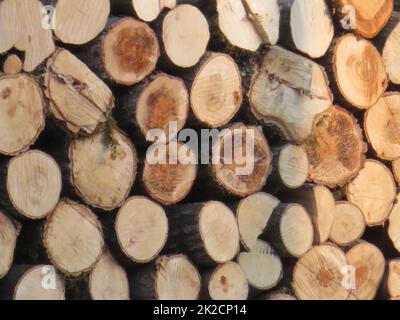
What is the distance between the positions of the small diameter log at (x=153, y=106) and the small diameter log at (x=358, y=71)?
834mm

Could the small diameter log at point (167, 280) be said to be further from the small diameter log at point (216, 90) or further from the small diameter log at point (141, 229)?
the small diameter log at point (216, 90)

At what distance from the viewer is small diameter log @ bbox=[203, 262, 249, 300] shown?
307 cm


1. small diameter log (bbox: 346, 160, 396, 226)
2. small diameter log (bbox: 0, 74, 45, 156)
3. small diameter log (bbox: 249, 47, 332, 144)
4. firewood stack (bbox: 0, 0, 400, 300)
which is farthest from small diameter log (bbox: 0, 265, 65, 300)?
small diameter log (bbox: 346, 160, 396, 226)

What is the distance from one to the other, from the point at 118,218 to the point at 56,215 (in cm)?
24

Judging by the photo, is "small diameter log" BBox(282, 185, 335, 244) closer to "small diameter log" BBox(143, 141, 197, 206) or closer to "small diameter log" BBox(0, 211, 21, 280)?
"small diameter log" BBox(143, 141, 197, 206)

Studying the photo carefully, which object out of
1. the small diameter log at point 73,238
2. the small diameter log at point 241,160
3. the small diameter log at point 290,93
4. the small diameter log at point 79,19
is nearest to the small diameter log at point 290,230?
the small diameter log at point 241,160

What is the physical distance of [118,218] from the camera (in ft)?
9.35

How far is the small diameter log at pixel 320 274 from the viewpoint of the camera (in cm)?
339

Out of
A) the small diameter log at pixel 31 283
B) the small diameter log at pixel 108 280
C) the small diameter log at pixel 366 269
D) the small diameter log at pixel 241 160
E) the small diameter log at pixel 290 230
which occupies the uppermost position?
the small diameter log at pixel 241 160

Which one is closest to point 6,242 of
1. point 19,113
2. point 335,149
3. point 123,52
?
point 19,113

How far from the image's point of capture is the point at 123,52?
2844 millimetres

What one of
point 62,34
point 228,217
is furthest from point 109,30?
point 228,217

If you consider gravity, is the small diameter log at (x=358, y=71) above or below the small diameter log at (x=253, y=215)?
above
